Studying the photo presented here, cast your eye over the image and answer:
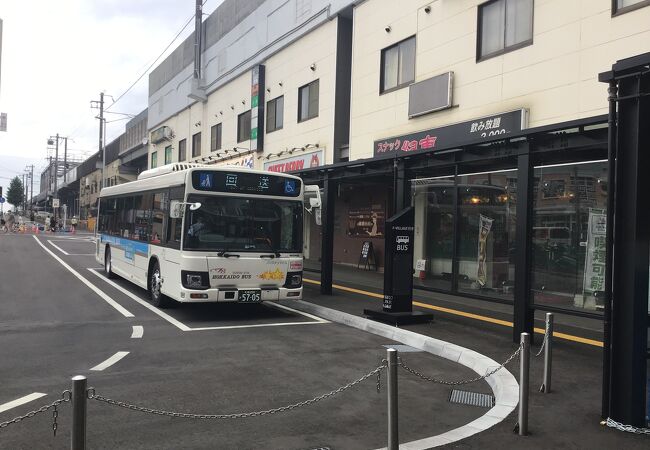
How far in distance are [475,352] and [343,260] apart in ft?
49.1

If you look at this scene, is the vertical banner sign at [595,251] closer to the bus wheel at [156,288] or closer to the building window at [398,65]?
the bus wheel at [156,288]

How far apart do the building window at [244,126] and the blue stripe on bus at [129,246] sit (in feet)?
41.0

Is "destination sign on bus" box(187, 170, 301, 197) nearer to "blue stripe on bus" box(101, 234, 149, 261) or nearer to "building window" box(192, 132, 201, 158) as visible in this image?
"blue stripe on bus" box(101, 234, 149, 261)

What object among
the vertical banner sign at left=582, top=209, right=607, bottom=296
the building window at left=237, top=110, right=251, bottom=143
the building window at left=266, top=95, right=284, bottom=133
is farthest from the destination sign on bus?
the building window at left=237, top=110, right=251, bottom=143

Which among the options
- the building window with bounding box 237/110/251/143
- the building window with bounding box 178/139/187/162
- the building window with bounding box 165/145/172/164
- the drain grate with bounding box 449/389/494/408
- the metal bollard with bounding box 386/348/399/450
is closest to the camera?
the metal bollard with bounding box 386/348/399/450

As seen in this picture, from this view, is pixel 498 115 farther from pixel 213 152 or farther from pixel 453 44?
pixel 213 152

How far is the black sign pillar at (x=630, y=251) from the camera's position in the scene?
4609mm

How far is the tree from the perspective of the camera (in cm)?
14525

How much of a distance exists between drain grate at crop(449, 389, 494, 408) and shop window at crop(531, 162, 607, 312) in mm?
3180

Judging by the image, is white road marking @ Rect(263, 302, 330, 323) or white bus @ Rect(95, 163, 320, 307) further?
white road marking @ Rect(263, 302, 330, 323)

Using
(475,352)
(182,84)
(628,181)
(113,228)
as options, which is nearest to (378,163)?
(475,352)

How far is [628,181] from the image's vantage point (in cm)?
472

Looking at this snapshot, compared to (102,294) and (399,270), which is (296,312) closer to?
(399,270)

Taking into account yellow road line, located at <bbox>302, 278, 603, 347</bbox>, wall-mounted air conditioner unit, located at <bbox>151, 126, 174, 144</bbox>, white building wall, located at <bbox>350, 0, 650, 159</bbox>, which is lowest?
yellow road line, located at <bbox>302, 278, 603, 347</bbox>
